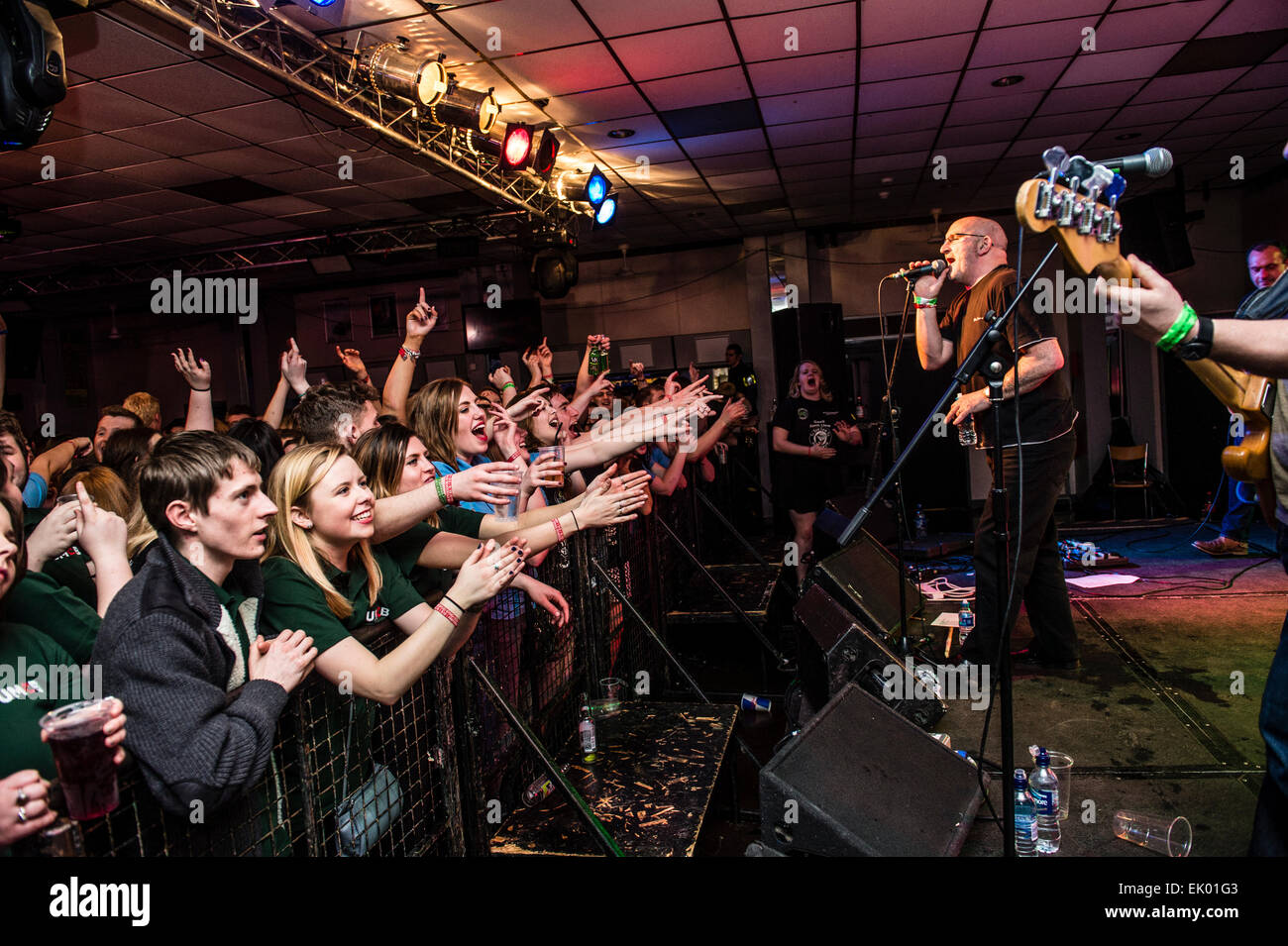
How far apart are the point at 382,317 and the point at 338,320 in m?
0.67

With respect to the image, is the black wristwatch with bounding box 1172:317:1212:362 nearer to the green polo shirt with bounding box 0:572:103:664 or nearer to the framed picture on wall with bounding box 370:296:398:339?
the green polo shirt with bounding box 0:572:103:664

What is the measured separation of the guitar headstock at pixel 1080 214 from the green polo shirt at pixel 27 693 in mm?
1936

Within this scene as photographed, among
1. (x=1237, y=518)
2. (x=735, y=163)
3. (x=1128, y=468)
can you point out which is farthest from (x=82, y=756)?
(x=1128, y=468)

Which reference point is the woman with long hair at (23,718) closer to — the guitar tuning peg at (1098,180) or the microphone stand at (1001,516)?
the microphone stand at (1001,516)

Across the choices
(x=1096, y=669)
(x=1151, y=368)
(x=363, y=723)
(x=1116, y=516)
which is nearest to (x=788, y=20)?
(x=1096, y=669)

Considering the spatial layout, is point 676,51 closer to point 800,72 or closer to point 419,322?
point 800,72

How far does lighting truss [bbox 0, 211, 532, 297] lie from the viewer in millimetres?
7957

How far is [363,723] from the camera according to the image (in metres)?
1.78

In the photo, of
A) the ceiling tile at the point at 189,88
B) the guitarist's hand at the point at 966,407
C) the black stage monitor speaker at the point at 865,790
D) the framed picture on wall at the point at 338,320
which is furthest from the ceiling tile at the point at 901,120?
the framed picture on wall at the point at 338,320

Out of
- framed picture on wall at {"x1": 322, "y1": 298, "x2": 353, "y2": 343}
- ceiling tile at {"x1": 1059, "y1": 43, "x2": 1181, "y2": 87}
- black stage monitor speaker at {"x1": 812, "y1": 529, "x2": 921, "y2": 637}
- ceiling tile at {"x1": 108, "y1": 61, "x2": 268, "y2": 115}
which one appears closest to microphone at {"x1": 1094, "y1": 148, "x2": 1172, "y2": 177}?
black stage monitor speaker at {"x1": 812, "y1": 529, "x2": 921, "y2": 637}

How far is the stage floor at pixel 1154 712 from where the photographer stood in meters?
2.26

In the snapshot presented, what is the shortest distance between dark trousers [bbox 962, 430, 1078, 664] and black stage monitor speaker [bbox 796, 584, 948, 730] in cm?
46

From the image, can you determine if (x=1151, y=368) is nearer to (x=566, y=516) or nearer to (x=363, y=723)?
(x=566, y=516)
